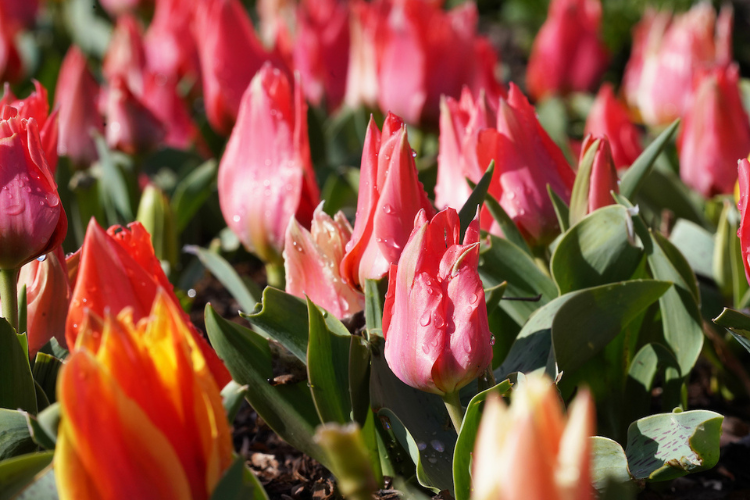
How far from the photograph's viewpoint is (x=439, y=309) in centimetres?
73

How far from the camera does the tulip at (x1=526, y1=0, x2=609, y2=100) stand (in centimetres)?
260

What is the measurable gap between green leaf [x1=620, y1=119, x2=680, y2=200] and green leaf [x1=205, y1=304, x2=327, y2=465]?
56 cm

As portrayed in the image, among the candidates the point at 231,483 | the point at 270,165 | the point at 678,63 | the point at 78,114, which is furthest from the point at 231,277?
the point at 678,63

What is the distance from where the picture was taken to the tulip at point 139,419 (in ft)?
1.75

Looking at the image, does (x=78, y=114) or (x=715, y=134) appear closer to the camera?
(x=715, y=134)

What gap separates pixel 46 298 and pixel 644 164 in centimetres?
83

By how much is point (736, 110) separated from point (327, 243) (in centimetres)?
93

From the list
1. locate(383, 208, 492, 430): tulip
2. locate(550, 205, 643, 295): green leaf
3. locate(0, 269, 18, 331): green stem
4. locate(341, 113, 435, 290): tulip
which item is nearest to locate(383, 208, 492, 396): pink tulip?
locate(383, 208, 492, 430): tulip

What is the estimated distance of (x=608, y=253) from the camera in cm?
103

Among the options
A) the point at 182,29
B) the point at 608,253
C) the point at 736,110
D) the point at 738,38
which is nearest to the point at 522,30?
the point at 738,38

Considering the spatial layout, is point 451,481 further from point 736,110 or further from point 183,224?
point 183,224

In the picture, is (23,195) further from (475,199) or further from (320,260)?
(475,199)

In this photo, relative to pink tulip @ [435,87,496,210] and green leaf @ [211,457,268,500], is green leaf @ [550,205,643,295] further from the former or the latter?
green leaf @ [211,457,268,500]

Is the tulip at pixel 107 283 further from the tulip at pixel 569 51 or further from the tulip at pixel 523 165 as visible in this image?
the tulip at pixel 569 51
